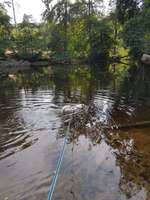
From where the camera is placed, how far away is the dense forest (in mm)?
30016

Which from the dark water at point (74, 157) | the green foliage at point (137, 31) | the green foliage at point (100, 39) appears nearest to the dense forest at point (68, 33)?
the green foliage at point (100, 39)

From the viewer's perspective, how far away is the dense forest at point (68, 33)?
3002cm

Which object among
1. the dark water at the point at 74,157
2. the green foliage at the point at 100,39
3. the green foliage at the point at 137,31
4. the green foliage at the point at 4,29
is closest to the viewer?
the dark water at the point at 74,157

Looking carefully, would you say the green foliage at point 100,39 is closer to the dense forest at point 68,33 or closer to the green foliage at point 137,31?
the dense forest at point 68,33

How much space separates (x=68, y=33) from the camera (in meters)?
32.8

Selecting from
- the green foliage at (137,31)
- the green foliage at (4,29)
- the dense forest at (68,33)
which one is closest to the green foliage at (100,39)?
the dense forest at (68,33)

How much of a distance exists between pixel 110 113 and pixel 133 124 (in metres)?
1.63

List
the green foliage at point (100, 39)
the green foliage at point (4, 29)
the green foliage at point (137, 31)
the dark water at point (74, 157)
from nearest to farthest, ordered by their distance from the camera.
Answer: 1. the dark water at point (74, 157)
2. the green foliage at point (137, 31)
3. the green foliage at point (100, 39)
4. the green foliage at point (4, 29)

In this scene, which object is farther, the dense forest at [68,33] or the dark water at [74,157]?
the dense forest at [68,33]

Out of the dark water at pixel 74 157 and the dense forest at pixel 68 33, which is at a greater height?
the dense forest at pixel 68 33

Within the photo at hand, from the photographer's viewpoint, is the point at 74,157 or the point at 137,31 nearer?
the point at 74,157

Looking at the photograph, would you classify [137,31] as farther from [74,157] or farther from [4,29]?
[74,157]

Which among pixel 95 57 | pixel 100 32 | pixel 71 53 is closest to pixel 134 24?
pixel 100 32

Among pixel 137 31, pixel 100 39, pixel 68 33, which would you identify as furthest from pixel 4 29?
pixel 137 31
